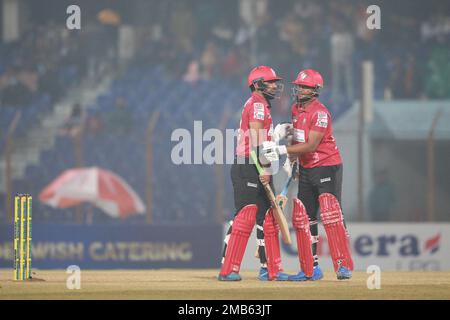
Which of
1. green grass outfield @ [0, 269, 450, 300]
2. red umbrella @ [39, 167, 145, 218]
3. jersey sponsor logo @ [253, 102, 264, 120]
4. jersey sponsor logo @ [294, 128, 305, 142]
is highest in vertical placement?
jersey sponsor logo @ [253, 102, 264, 120]

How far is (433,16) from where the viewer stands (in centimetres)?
2980

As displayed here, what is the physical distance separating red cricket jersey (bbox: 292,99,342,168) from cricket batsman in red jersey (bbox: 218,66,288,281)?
1.23 ft

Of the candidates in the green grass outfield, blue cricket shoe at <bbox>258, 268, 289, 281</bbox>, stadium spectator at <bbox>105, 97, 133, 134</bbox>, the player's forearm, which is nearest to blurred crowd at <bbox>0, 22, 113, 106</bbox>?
stadium spectator at <bbox>105, 97, 133, 134</bbox>

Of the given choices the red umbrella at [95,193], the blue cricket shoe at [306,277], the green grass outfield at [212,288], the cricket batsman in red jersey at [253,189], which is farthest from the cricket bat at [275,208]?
the red umbrella at [95,193]

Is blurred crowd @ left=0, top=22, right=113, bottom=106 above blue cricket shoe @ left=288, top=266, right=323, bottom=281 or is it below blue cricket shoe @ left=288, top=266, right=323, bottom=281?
above

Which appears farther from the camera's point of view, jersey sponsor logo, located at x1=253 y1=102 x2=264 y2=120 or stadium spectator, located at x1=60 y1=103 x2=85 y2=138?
stadium spectator, located at x1=60 y1=103 x2=85 y2=138

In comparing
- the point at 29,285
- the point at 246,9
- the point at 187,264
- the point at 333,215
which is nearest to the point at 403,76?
the point at 246,9

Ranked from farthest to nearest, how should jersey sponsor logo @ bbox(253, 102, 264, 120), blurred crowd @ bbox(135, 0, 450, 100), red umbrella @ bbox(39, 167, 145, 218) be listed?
1. blurred crowd @ bbox(135, 0, 450, 100)
2. red umbrella @ bbox(39, 167, 145, 218)
3. jersey sponsor logo @ bbox(253, 102, 264, 120)

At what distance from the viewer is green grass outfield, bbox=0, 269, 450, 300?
1165 cm

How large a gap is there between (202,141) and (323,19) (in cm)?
807

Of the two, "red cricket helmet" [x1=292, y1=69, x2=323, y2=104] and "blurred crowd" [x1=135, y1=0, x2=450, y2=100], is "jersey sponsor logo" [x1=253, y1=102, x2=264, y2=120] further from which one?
"blurred crowd" [x1=135, y1=0, x2=450, y2=100]

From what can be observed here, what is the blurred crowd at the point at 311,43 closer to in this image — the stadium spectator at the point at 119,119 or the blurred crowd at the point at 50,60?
the blurred crowd at the point at 50,60

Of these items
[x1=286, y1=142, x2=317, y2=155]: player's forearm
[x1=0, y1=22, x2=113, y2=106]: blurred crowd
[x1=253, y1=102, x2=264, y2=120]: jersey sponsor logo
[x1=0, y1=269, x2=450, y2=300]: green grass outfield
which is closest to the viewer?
[x1=0, y1=269, x2=450, y2=300]: green grass outfield

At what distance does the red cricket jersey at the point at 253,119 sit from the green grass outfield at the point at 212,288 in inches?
59.9
